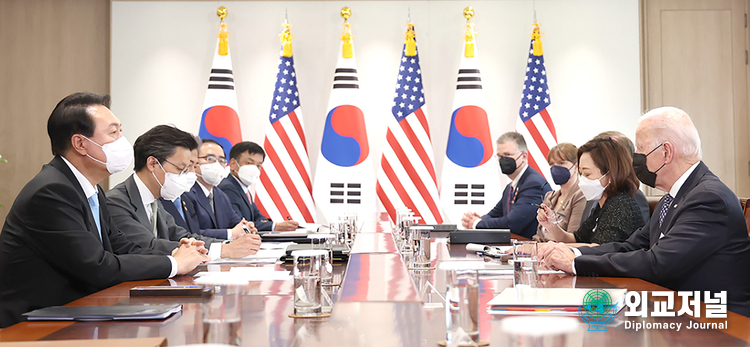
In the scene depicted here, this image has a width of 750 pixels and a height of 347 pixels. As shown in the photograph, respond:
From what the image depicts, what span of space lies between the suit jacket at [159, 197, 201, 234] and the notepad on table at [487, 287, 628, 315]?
8.42 feet

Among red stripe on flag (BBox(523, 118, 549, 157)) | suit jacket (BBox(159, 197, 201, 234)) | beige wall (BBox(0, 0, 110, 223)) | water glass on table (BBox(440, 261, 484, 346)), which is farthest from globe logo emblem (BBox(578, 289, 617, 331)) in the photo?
beige wall (BBox(0, 0, 110, 223))

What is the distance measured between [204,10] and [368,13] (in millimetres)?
1948

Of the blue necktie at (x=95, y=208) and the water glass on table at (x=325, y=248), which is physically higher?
the blue necktie at (x=95, y=208)

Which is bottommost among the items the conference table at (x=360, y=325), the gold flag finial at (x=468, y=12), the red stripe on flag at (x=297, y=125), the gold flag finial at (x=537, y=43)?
the conference table at (x=360, y=325)

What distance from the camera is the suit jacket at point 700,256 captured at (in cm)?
211

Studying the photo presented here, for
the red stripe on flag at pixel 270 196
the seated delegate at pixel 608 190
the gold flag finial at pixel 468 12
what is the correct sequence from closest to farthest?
the seated delegate at pixel 608 190, the red stripe on flag at pixel 270 196, the gold flag finial at pixel 468 12

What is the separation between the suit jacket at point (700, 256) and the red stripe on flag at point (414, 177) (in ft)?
14.4

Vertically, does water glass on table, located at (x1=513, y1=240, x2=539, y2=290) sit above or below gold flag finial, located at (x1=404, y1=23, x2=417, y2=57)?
below

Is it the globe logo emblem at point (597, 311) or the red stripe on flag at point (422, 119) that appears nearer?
the globe logo emblem at point (597, 311)

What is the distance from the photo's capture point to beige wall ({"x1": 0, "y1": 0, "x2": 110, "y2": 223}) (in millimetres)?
6914

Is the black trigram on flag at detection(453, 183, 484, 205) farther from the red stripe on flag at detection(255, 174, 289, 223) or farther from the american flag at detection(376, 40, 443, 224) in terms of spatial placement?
the red stripe on flag at detection(255, 174, 289, 223)

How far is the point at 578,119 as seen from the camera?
704 centimetres

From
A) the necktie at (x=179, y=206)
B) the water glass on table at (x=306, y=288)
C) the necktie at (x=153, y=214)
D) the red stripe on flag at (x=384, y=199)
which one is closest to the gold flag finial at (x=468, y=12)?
the red stripe on flag at (x=384, y=199)

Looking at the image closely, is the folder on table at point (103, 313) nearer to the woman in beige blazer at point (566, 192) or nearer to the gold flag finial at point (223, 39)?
the woman in beige blazer at point (566, 192)
